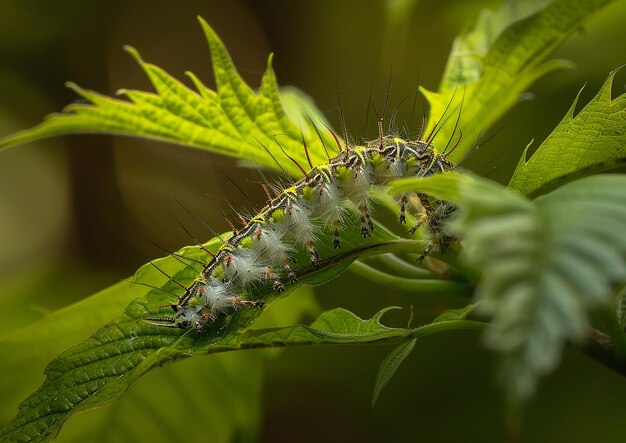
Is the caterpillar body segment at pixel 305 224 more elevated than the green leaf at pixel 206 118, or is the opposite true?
the green leaf at pixel 206 118

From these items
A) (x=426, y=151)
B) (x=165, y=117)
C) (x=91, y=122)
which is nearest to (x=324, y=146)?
(x=426, y=151)

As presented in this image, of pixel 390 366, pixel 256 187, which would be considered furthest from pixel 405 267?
pixel 256 187

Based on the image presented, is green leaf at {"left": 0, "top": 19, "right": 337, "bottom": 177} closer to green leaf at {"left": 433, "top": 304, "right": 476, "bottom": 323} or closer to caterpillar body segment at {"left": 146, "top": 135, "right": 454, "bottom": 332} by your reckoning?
caterpillar body segment at {"left": 146, "top": 135, "right": 454, "bottom": 332}

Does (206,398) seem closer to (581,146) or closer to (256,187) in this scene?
(581,146)

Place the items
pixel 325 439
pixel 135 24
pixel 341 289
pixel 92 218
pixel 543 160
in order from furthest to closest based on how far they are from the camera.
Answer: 1. pixel 135 24
2. pixel 92 218
3. pixel 325 439
4. pixel 341 289
5. pixel 543 160

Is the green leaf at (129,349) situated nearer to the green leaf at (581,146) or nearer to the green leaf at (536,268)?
the green leaf at (581,146)

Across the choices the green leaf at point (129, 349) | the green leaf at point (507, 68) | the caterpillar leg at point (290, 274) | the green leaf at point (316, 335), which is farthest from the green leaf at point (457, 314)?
the green leaf at point (507, 68)

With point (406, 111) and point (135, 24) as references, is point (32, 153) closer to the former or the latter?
point (135, 24)

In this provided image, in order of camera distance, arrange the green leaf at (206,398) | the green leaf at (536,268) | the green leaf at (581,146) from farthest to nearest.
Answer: the green leaf at (206,398) → the green leaf at (581,146) → the green leaf at (536,268)
